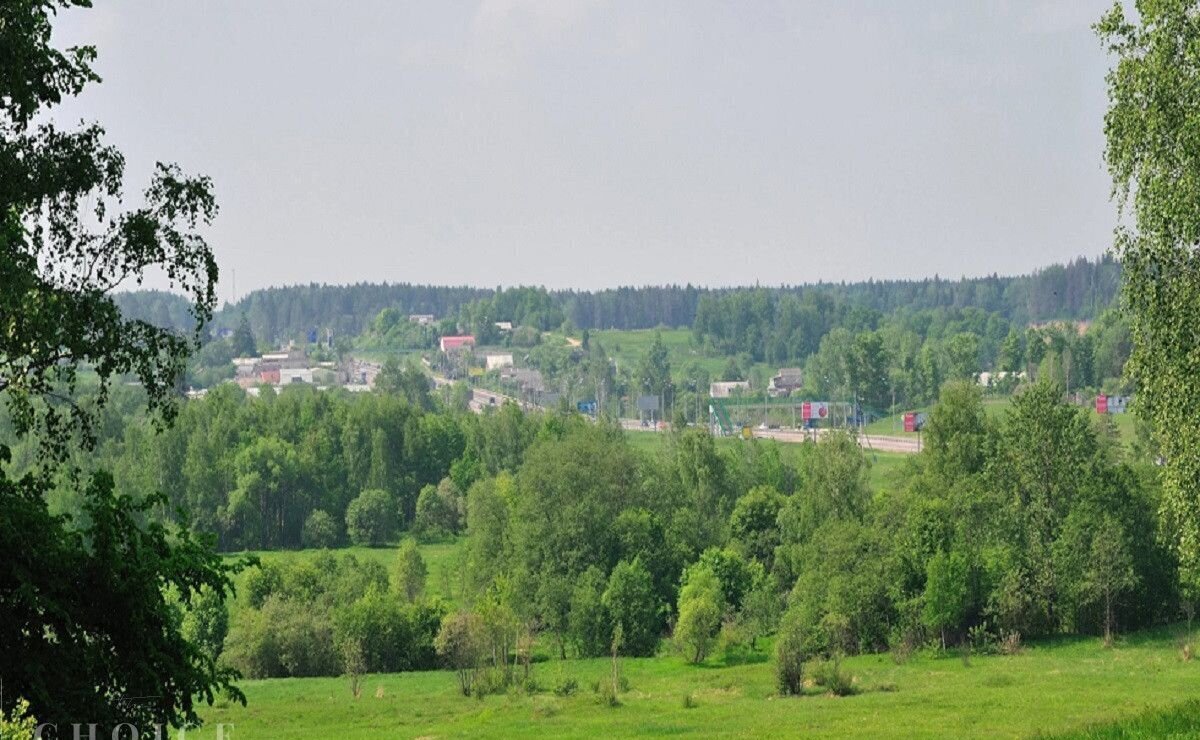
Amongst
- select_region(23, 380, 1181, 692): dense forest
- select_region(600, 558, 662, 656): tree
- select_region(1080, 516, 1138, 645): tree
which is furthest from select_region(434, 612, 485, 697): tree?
select_region(1080, 516, 1138, 645): tree

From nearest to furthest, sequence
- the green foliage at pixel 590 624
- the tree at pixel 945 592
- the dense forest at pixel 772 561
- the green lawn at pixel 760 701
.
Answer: the green lawn at pixel 760 701
the tree at pixel 945 592
the dense forest at pixel 772 561
the green foliage at pixel 590 624

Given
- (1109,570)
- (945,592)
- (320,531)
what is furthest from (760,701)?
(320,531)

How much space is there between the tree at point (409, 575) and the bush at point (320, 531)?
112 feet

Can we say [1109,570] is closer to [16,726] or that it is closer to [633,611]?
[633,611]

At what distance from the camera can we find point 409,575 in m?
89.7

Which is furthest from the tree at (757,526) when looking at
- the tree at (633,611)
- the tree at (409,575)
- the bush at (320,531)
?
the bush at (320,531)

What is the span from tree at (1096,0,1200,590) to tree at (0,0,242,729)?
14241 millimetres

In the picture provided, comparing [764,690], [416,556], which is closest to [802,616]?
[764,690]

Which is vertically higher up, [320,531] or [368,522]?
[368,522]

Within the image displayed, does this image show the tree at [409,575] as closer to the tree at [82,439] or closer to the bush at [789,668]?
the bush at [789,668]

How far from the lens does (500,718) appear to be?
51.7m

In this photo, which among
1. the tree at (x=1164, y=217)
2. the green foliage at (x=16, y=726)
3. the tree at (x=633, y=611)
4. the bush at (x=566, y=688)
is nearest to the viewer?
the green foliage at (x=16, y=726)

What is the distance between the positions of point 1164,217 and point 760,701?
1317 inches

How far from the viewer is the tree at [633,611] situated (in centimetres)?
7575
